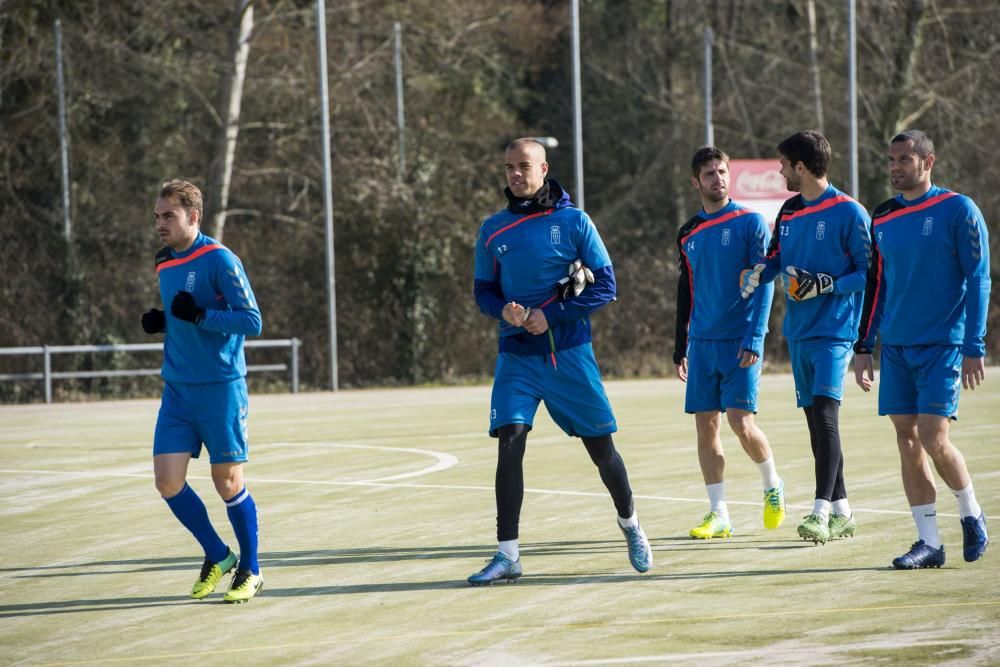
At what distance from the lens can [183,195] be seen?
7.32m

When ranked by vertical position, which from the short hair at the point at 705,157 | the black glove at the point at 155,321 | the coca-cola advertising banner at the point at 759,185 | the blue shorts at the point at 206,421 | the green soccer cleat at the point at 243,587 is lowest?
the green soccer cleat at the point at 243,587

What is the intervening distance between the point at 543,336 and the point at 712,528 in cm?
192

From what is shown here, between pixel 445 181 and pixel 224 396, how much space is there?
23.5 metres

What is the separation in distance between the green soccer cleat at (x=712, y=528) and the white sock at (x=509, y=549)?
164cm

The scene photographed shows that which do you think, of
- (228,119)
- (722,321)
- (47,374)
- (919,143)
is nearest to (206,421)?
(722,321)

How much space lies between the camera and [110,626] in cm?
678

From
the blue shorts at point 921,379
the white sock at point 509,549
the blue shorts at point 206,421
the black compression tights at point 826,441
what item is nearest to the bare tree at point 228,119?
the black compression tights at point 826,441

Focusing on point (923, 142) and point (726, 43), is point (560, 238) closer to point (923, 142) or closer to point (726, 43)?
point (923, 142)

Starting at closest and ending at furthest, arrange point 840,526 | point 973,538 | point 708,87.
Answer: point 973,538 → point 840,526 → point 708,87

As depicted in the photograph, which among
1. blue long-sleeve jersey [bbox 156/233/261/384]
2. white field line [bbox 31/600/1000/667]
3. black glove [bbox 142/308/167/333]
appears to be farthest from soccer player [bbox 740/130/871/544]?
black glove [bbox 142/308/167/333]

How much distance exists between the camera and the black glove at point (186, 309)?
23.3 ft

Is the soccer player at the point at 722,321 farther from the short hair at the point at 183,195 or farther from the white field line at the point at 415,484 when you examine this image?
the short hair at the point at 183,195

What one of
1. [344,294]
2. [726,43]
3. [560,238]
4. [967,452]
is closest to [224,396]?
[560,238]

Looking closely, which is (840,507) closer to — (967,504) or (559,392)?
(967,504)
